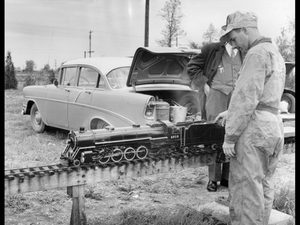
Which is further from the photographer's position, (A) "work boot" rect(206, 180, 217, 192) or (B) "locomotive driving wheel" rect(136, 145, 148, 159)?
(A) "work boot" rect(206, 180, 217, 192)

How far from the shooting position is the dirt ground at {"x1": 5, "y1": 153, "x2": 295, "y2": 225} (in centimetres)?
287

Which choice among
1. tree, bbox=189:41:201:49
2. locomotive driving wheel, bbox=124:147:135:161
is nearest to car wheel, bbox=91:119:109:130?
locomotive driving wheel, bbox=124:147:135:161

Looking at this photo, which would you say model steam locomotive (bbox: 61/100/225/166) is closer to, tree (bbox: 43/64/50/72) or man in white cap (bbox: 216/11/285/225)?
tree (bbox: 43/64/50/72)

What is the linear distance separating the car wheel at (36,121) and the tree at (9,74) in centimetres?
64

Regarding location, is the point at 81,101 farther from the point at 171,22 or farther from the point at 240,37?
the point at 240,37

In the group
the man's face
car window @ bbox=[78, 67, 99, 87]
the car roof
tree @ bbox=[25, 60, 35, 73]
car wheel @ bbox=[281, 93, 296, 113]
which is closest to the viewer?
tree @ bbox=[25, 60, 35, 73]

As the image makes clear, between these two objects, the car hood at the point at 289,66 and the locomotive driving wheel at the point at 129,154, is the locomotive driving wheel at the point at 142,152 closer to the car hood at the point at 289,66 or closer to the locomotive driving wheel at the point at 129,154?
the locomotive driving wheel at the point at 129,154

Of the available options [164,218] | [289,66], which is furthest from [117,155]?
[289,66]

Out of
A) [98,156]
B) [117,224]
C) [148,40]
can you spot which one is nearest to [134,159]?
[98,156]

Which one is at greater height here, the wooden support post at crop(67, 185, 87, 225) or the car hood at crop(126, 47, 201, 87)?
the car hood at crop(126, 47, 201, 87)

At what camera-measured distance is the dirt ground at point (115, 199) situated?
2873 mm

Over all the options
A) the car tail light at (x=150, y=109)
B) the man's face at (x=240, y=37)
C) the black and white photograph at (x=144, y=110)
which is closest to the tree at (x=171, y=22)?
the black and white photograph at (x=144, y=110)

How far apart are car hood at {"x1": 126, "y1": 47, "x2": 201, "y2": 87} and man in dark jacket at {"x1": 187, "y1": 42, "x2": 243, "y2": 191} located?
0.41 ft

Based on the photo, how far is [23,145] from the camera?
241 centimetres
